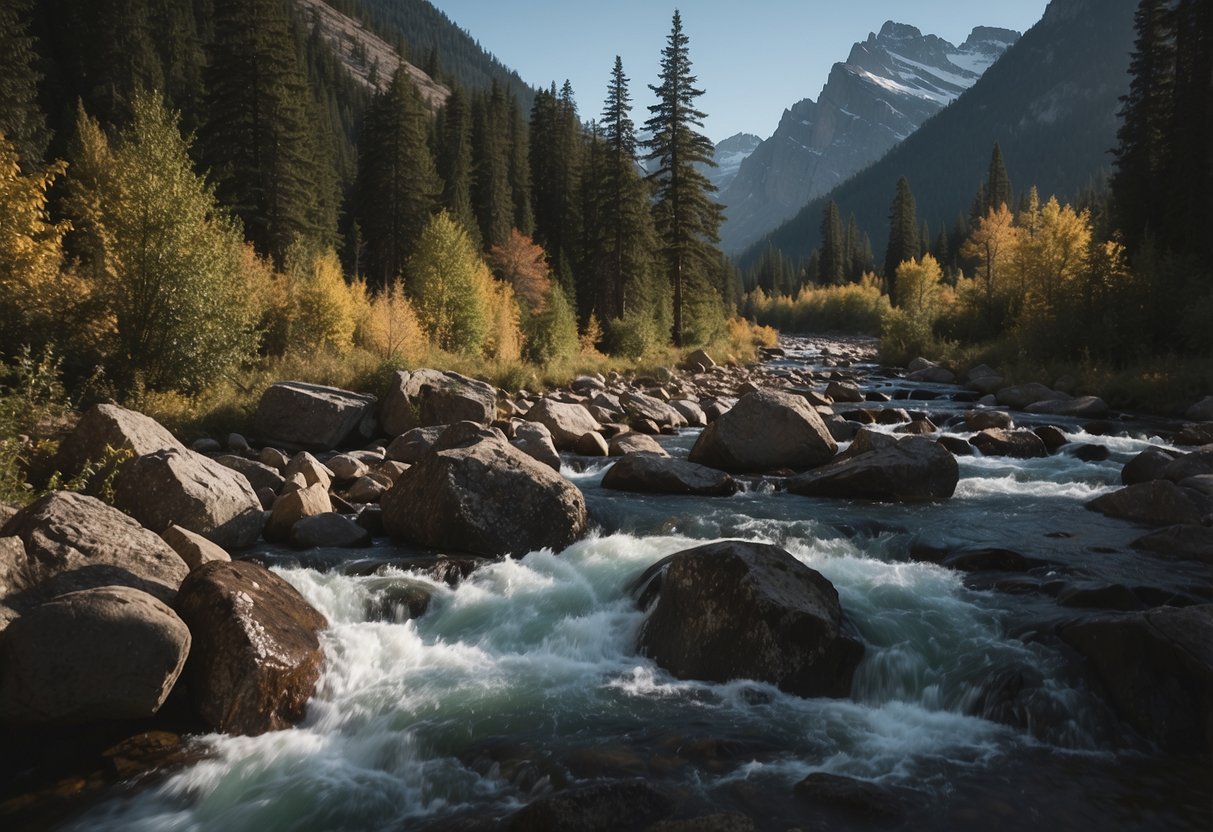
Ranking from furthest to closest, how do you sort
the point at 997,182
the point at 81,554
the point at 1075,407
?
the point at 997,182
the point at 1075,407
the point at 81,554

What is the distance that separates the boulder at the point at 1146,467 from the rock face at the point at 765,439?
4847 millimetres

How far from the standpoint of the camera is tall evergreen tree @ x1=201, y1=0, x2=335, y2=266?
96.8 ft

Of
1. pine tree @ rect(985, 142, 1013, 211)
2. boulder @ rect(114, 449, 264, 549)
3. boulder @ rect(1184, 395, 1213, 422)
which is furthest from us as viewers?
pine tree @ rect(985, 142, 1013, 211)

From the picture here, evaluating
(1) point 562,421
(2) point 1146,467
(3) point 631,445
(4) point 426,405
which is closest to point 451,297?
(4) point 426,405

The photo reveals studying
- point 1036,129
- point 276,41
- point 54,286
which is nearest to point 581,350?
point 276,41

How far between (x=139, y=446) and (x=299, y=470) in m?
2.18

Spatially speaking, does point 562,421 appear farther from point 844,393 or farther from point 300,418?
point 844,393

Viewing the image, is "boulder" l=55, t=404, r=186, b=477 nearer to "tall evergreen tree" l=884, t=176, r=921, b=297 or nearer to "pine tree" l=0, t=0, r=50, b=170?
"pine tree" l=0, t=0, r=50, b=170

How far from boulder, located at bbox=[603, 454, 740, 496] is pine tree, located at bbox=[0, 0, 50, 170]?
90.0ft

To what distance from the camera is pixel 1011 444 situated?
15.3 m

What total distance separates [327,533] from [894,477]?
8710 millimetres

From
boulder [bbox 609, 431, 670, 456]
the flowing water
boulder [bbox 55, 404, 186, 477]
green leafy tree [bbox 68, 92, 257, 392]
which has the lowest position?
the flowing water

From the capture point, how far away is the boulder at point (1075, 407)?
66.2 ft

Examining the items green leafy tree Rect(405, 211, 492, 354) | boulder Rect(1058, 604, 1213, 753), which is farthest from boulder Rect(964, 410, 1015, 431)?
green leafy tree Rect(405, 211, 492, 354)
